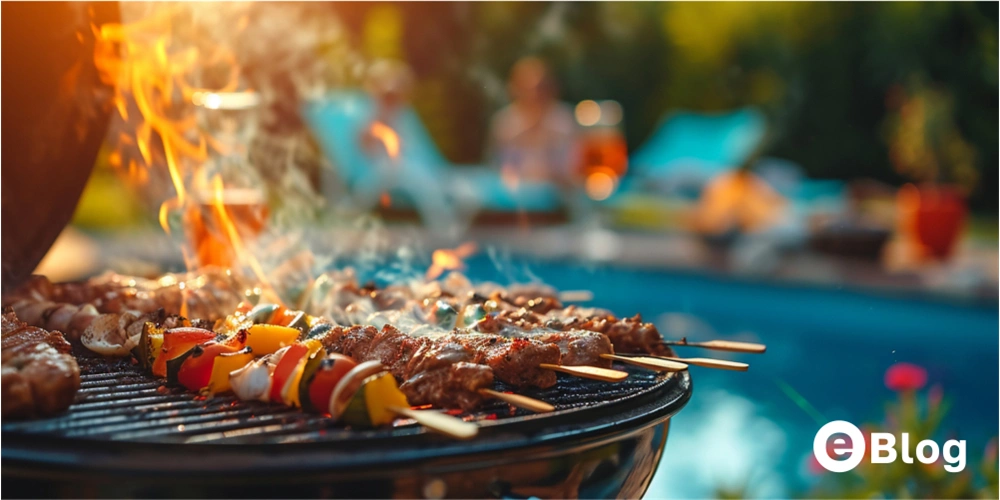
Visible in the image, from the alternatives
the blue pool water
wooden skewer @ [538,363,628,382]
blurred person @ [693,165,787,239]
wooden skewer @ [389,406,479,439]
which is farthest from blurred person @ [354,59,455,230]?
wooden skewer @ [389,406,479,439]

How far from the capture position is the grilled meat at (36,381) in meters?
2.17

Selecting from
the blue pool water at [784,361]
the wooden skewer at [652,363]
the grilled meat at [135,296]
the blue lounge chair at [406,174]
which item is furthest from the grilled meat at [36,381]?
the blue lounge chair at [406,174]

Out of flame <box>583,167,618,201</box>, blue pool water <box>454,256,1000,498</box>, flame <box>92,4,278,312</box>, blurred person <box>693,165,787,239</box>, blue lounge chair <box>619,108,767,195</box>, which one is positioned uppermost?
blue lounge chair <box>619,108,767,195</box>

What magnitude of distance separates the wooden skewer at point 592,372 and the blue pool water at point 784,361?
2422 mm

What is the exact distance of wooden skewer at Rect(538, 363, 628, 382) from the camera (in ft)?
7.63

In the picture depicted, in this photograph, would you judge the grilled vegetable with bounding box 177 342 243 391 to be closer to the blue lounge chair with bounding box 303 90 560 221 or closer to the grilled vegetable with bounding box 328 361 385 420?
the grilled vegetable with bounding box 328 361 385 420

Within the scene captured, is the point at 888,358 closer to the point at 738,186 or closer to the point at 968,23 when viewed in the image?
the point at 738,186

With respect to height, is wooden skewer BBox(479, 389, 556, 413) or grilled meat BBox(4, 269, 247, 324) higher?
grilled meat BBox(4, 269, 247, 324)

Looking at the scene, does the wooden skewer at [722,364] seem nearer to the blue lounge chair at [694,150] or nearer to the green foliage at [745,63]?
the blue lounge chair at [694,150]

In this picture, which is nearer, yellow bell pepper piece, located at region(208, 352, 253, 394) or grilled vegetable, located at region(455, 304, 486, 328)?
yellow bell pepper piece, located at region(208, 352, 253, 394)

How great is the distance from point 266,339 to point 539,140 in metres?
13.4

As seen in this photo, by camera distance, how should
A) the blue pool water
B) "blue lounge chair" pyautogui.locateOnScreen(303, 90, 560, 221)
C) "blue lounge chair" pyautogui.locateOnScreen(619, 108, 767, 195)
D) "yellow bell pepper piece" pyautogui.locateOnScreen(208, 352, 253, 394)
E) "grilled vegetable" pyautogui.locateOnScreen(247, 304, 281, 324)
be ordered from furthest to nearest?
1. "blue lounge chair" pyautogui.locateOnScreen(619, 108, 767, 195)
2. "blue lounge chair" pyautogui.locateOnScreen(303, 90, 560, 221)
3. the blue pool water
4. "grilled vegetable" pyautogui.locateOnScreen(247, 304, 281, 324)
5. "yellow bell pepper piece" pyautogui.locateOnScreen(208, 352, 253, 394)

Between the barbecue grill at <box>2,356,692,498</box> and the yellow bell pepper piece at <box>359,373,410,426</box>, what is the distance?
0.14 feet

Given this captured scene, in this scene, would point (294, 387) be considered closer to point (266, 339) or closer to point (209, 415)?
point (209, 415)
